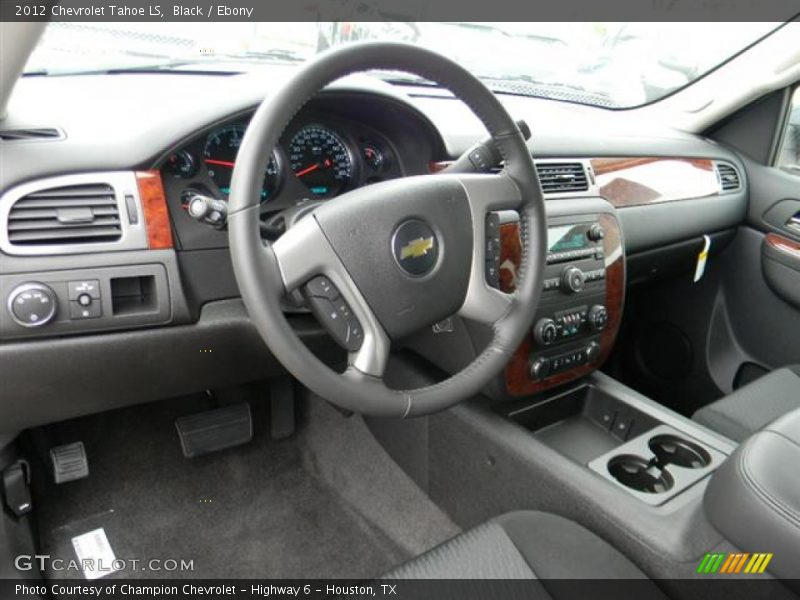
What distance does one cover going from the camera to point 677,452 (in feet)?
4.56

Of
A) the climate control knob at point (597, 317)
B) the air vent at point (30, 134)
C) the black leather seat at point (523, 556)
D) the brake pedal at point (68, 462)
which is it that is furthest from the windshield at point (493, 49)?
the brake pedal at point (68, 462)

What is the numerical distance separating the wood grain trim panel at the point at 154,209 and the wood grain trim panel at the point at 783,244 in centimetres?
202

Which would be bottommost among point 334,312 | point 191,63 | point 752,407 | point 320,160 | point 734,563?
point 752,407

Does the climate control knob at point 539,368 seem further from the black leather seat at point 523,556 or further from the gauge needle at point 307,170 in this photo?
the gauge needle at point 307,170

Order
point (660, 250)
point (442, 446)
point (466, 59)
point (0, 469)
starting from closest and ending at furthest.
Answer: point (0, 469), point (442, 446), point (466, 59), point (660, 250)

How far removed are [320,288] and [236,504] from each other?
110 centimetres

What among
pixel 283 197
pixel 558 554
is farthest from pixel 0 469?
pixel 558 554

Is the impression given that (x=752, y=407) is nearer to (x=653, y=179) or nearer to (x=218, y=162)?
(x=653, y=179)

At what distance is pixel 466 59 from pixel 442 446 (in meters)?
1.13

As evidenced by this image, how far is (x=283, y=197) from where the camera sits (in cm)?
132

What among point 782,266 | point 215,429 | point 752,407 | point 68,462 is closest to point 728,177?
point 782,266

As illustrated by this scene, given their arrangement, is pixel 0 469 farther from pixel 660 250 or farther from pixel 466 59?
pixel 660 250

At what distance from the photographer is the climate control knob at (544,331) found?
1378mm

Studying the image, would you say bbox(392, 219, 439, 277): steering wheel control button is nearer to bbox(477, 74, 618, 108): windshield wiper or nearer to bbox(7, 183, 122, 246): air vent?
bbox(7, 183, 122, 246): air vent
